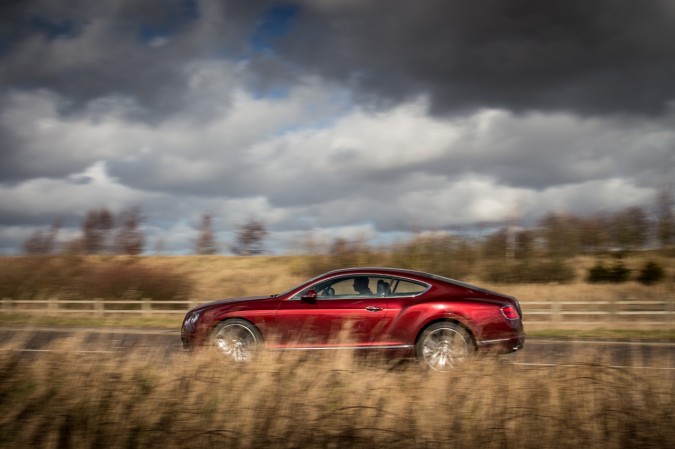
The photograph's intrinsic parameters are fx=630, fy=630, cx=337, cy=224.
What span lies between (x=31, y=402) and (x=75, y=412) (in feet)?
1.85

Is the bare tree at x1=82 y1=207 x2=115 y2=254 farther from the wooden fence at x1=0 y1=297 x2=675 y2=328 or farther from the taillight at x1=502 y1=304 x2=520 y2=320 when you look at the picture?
the taillight at x1=502 y1=304 x2=520 y2=320

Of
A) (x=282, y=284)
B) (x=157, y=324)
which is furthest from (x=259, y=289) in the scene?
(x=157, y=324)

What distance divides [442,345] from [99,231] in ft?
122

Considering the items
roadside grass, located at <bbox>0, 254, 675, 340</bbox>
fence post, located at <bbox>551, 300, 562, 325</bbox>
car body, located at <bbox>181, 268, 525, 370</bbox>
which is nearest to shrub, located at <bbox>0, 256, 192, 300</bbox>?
roadside grass, located at <bbox>0, 254, 675, 340</bbox>

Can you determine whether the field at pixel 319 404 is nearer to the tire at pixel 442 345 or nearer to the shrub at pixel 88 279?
the tire at pixel 442 345

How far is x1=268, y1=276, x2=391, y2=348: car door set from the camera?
849 cm

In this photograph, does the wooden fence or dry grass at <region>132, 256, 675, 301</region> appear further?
dry grass at <region>132, 256, 675, 301</region>

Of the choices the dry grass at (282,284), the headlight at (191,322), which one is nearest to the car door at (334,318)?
the headlight at (191,322)

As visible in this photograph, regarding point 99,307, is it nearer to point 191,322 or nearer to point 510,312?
point 191,322

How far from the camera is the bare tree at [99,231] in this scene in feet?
131

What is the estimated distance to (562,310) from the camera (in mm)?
23812

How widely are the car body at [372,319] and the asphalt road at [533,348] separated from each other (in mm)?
607

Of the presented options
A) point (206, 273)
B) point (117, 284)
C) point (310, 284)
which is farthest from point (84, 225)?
point (310, 284)

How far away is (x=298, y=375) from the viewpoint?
618 cm
